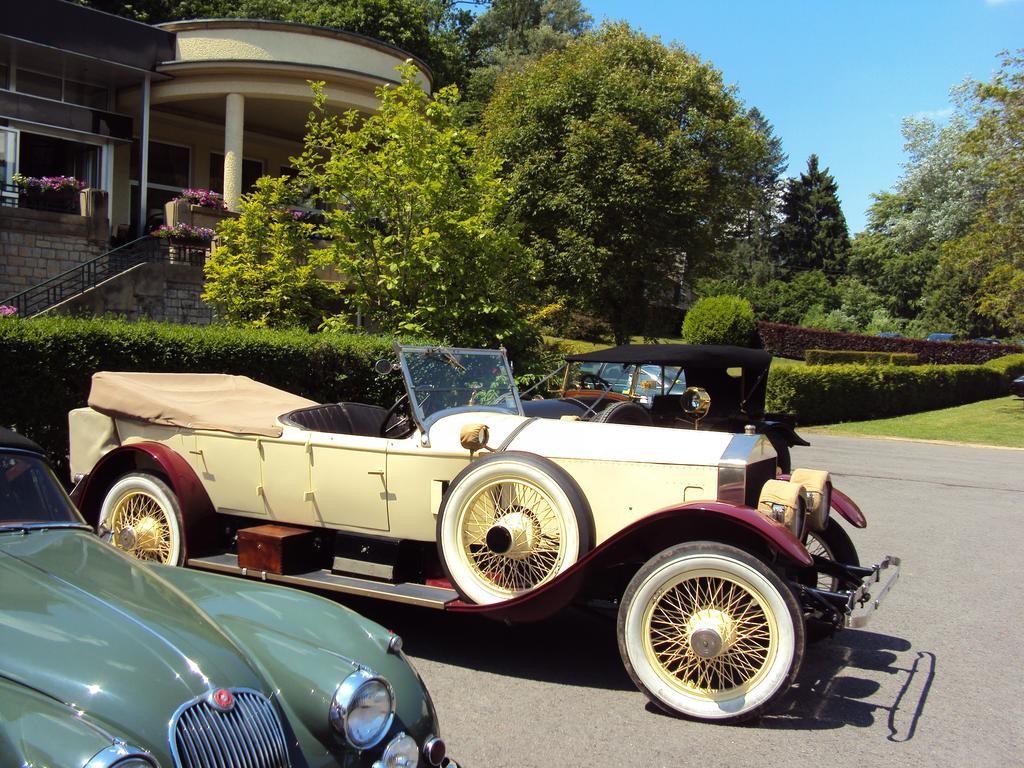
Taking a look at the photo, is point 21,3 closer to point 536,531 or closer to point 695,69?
point 695,69

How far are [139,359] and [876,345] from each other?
36869 millimetres

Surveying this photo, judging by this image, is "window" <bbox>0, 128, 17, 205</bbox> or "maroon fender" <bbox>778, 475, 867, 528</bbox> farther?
"window" <bbox>0, 128, 17, 205</bbox>

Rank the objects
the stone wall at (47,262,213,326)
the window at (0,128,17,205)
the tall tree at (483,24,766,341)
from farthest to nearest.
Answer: the tall tree at (483,24,766,341), the window at (0,128,17,205), the stone wall at (47,262,213,326)

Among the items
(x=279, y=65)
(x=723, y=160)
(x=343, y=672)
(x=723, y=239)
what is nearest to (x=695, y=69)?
(x=723, y=160)

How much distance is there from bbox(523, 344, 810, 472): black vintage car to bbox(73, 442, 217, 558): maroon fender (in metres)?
4.15

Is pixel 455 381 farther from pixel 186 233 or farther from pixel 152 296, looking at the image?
pixel 186 233

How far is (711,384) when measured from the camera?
35.9ft

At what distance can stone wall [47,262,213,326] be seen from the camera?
15.5 m

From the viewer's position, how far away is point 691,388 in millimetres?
10359

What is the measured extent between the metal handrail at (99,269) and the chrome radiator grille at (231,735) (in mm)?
14390

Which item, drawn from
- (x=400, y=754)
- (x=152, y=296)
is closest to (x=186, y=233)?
(x=152, y=296)

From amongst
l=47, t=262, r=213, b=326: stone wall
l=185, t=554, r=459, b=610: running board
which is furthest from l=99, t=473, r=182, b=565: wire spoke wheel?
l=47, t=262, r=213, b=326: stone wall

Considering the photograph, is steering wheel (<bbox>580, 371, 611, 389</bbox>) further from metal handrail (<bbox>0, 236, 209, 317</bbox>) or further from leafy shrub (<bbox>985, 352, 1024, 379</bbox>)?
leafy shrub (<bbox>985, 352, 1024, 379</bbox>)

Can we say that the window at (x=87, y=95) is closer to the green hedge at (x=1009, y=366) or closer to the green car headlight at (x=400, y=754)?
the green car headlight at (x=400, y=754)
